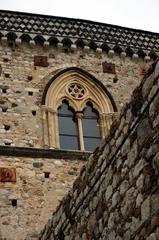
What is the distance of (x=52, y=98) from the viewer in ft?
46.2

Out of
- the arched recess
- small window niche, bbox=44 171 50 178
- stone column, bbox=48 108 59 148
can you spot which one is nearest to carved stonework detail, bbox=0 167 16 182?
small window niche, bbox=44 171 50 178

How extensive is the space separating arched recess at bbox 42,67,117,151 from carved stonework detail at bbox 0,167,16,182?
56.4 inches

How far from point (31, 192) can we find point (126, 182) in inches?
275

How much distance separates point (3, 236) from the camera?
11391mm

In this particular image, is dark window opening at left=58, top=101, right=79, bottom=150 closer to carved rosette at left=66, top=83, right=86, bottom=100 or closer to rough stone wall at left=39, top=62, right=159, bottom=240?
carved rosette at left=66, top=83, right=86, bottom=100

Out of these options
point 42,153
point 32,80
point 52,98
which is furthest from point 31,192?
point 32,80

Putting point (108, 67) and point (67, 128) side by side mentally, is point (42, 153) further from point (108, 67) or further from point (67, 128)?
point (108, 67)

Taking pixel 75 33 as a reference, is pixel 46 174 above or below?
below

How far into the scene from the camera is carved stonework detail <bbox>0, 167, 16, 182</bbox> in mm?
12312

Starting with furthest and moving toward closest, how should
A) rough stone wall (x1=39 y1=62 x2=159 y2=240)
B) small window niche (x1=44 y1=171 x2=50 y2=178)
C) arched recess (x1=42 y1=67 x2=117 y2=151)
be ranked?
arched recess (x1=42 y1=67 x2=117 y2=151)
small window niche (x1=44 y1=171 x2=50 y2=178)
rough stone wall (x1=39 y1=62 x2=159 y2=240)

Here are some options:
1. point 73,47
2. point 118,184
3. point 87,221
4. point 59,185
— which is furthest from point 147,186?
point 73,47

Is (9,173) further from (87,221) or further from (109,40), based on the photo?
(87,221)

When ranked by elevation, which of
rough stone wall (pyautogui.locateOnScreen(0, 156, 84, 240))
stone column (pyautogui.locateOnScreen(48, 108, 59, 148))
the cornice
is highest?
the cornice

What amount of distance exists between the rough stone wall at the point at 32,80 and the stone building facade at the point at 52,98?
0.02 m
